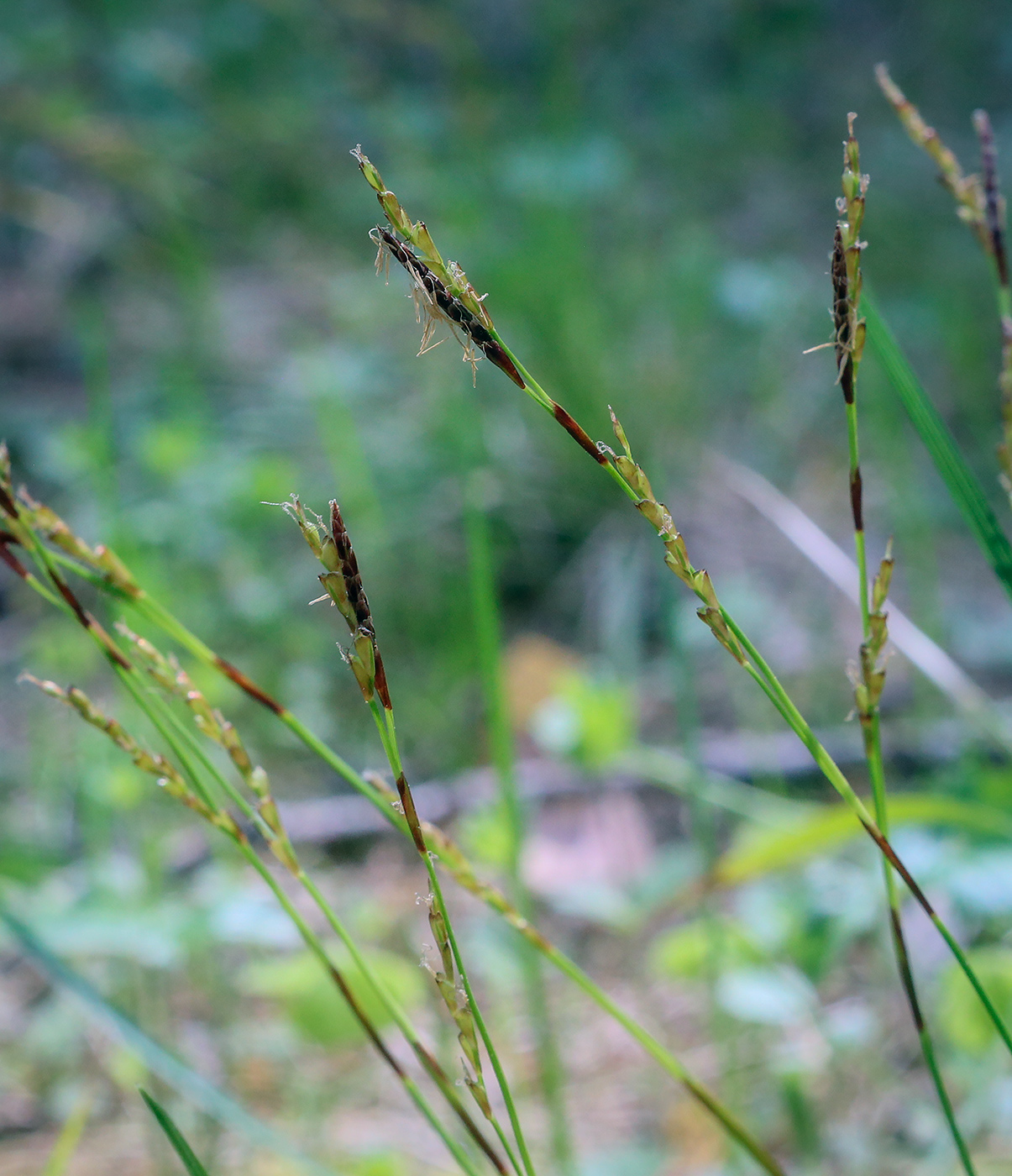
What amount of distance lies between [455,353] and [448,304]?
1651 mm

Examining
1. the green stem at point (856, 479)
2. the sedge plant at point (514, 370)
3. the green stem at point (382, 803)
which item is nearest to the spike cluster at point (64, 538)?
the green stem at point (382, 803)

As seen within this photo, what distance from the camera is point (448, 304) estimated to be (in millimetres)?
276

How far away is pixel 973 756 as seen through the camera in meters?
0.82

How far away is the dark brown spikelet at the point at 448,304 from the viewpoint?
0.89ft

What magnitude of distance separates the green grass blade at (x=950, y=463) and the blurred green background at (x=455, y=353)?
19 cm

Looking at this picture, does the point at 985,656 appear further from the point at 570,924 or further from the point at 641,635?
the point at 570,924

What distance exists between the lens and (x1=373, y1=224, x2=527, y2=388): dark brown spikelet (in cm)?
27

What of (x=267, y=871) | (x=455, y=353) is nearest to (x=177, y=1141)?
(x=267, y=871)

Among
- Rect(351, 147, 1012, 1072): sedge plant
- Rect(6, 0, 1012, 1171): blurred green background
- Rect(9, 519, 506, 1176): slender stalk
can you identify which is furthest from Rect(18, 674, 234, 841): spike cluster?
Rect(6, 0, 1012, 1171): blurred green background

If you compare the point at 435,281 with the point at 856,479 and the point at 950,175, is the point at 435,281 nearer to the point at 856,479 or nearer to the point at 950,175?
the point at 856,479

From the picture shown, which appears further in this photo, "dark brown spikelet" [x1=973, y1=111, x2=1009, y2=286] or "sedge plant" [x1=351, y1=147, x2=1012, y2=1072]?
"dark brown spikelet" [x1=973, y1=111, x2=1009, y2=286]

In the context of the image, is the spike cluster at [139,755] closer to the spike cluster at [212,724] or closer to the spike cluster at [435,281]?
the spike cluster at [212,724]

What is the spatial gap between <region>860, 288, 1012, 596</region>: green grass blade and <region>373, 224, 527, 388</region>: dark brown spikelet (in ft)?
0.70

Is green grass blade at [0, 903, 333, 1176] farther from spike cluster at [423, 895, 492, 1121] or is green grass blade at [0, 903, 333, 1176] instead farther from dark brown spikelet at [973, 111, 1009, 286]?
dark brown spikelet at [973, 111, 1009, 286]
